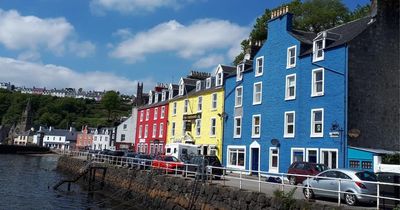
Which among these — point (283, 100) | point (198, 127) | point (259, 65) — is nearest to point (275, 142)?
point (283, 100)

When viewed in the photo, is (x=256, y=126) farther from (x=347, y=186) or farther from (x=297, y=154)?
(x=347, y=186)

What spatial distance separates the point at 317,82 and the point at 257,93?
7772 mm

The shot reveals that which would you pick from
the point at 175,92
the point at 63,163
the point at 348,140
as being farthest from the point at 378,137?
the point at 63,163

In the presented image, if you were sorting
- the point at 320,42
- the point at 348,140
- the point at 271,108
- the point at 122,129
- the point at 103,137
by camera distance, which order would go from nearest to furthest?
the point at 348,140
the point at 320,42
the point at 271,108
the point at 122,129
the point at 103,137

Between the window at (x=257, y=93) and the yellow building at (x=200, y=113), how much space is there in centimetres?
531

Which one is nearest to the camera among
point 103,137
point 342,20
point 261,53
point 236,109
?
point 261,53

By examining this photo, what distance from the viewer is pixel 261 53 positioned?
3872 cm

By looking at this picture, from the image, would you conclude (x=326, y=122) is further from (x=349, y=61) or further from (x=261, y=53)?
(x=261, y=53)

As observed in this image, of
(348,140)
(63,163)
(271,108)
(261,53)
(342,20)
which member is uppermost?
(342,20)

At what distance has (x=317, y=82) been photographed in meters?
31.8

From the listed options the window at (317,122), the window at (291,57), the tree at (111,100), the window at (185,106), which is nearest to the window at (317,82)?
the window at (317,122)

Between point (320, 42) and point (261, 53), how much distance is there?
7293 millimetres

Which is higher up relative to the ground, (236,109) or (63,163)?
(236,109)

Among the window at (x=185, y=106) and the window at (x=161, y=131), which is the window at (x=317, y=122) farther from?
the window at (x=161, y=131)
